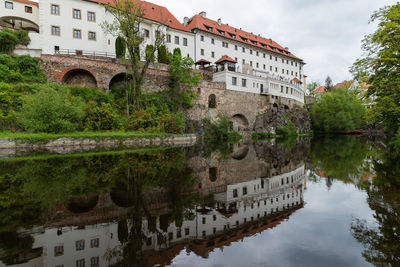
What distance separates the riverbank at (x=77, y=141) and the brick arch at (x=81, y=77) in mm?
9792

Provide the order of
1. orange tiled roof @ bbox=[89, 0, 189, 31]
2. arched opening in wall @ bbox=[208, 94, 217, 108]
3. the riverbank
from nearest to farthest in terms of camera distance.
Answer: the riverbank
arched opening in wall @ bbox=[208, 94, 217, 108]
orange tiled roof @ bbox=[89, 0, 189, 31]

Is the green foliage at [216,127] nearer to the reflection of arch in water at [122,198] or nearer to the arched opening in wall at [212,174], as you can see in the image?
the arched opening in wall at [212,174]

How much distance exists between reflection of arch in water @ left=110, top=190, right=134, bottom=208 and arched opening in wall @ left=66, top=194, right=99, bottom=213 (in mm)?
453

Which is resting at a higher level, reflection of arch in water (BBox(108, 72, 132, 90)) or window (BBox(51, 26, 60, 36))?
window (BBox(51, 26, 60, 36))

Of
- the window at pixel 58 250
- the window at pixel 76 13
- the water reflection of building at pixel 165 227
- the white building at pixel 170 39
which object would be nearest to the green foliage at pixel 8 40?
the white building at pixel 170 39

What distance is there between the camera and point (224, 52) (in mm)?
45531

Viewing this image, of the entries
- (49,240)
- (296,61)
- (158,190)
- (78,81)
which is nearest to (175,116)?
(78,81)

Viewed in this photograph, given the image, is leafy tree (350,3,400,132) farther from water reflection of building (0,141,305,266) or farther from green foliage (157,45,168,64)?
green foliage (157,45,168,64)

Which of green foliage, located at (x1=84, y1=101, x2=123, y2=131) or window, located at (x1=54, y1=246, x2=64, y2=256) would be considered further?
green foliage, located at (x1=84, y1=101, x2=123, y2=131)

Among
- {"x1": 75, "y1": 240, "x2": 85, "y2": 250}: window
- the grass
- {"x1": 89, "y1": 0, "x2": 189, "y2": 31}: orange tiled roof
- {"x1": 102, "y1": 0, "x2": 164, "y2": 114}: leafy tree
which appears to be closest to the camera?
{"x1": 75, "y1": 240, "x2": 85, "y2": 250}: window

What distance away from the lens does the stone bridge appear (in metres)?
25.4

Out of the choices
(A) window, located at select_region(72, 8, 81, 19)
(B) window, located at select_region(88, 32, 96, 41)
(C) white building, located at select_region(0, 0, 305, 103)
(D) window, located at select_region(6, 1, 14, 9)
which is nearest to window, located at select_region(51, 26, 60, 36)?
(C) white building, located at select_region(0, 0, 305, 103)

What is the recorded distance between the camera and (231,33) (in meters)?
48.0

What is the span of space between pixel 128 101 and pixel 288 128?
31998 millimetres
